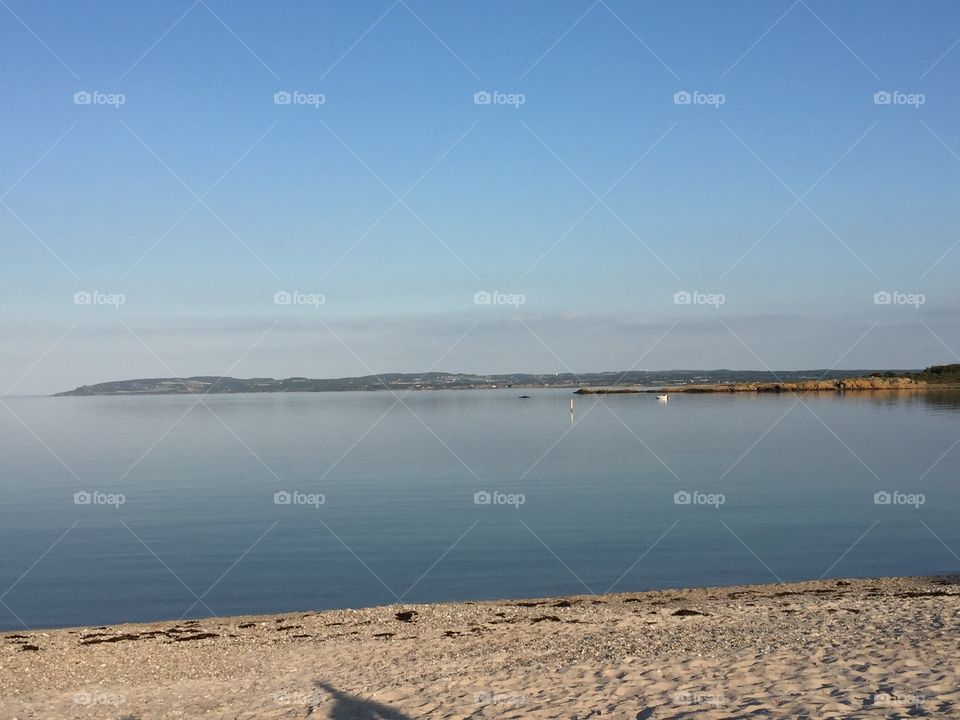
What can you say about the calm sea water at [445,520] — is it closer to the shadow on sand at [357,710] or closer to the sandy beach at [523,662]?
the sandy beach at [523,662]

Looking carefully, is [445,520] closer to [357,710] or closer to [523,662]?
[523,662]

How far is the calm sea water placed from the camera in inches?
853

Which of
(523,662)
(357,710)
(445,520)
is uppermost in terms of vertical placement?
(445,520)

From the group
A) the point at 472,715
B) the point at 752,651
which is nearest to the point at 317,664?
the point at 472,715

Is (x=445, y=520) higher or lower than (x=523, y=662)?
higher

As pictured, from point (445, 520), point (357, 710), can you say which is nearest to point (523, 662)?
point (357, 710)

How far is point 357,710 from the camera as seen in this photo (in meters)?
11.4

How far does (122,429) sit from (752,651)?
7900cm

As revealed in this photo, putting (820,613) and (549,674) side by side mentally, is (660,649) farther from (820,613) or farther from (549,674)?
(820,613)

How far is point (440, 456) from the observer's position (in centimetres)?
5066

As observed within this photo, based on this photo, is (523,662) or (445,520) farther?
(445,520)

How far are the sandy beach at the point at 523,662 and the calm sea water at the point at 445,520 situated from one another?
3.30 metres

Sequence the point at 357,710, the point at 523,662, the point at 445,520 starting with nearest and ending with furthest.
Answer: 1. the point at 357,710
2. the point at 523,662
3. the point at 445,520

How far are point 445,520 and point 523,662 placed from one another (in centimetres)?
1691
